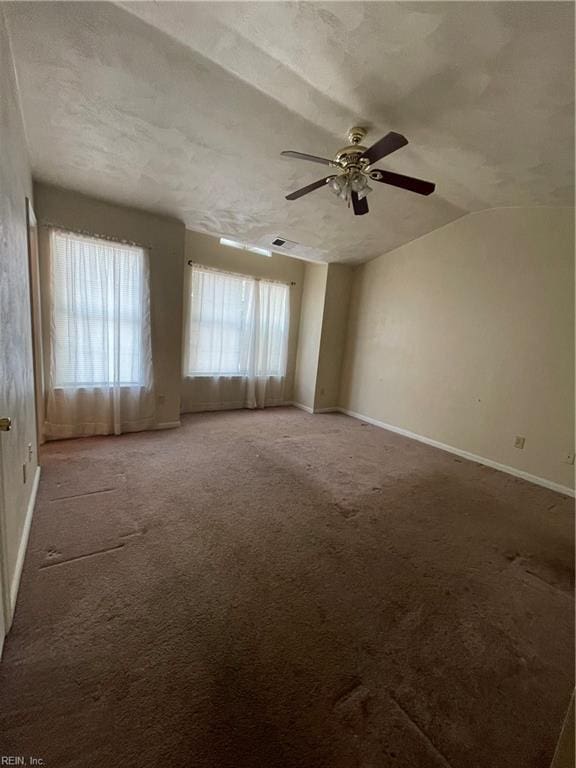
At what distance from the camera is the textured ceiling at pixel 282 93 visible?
5.11 ft

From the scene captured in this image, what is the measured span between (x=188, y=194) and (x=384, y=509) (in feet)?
11.2

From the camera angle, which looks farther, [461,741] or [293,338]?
[293,338]

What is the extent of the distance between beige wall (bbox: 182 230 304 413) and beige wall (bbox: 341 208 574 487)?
3.95 ft

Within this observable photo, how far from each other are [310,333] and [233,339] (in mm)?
1297

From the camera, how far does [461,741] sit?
3.55ft

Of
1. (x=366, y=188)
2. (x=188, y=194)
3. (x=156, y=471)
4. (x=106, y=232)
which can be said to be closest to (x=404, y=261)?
(x=366, y=188)

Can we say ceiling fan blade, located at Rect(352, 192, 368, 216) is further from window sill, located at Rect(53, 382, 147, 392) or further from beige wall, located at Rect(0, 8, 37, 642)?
window sill, located at Rect(53, 382, 147, 392)

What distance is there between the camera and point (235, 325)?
4.77 metres

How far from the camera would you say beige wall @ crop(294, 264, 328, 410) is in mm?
5070

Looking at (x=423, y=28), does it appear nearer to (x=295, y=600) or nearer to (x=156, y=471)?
(x=295, y=600)

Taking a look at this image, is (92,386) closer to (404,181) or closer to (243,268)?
(243,268)

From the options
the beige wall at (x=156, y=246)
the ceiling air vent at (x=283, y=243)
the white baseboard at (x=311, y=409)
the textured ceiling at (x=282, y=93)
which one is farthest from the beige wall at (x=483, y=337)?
the beige wall at (x=156, y=246)

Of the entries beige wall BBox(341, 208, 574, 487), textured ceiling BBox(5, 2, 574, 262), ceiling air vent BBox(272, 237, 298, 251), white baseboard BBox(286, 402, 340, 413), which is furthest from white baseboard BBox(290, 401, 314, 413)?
textured ceiling BBox(5, 2, 574, 262)

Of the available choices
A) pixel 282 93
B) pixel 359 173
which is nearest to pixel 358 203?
pixel 359 173
